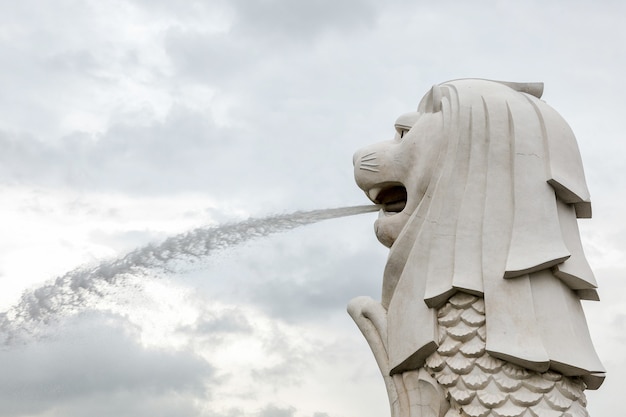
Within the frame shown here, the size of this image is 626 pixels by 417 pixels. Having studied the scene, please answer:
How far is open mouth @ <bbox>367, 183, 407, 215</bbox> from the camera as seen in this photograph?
8.66 m

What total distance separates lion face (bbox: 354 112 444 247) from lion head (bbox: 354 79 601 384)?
0.04ft

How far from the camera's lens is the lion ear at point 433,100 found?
8375mm

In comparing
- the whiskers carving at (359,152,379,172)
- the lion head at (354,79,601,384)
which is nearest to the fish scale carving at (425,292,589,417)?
the lion head at (354,79,601,384)

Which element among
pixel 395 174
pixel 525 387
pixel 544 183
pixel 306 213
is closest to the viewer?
pixel 525 387

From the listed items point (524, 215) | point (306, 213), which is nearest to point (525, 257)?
point (524, 215)

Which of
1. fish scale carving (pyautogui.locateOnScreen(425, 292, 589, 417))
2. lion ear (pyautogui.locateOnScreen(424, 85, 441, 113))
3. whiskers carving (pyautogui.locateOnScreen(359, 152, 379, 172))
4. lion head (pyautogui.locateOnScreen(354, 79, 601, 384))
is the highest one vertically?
lion ear (pyautogui.locateOnScreen(424, 85, 441, 113))

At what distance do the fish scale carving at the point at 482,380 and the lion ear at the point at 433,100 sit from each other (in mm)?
1768

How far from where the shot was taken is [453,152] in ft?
26.3

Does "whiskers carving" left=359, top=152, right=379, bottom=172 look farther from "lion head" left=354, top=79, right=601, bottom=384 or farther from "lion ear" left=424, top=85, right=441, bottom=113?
"lion ear" left=424, top=85, right=441, bottom=113

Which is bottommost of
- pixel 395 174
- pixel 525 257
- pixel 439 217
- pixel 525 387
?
pixel 525 387

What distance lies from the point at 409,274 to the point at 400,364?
78 centimetres

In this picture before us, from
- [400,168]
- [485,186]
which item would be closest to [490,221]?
[485,186]

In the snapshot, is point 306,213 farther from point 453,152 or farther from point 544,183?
point 544,183

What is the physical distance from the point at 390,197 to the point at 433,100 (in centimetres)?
101
